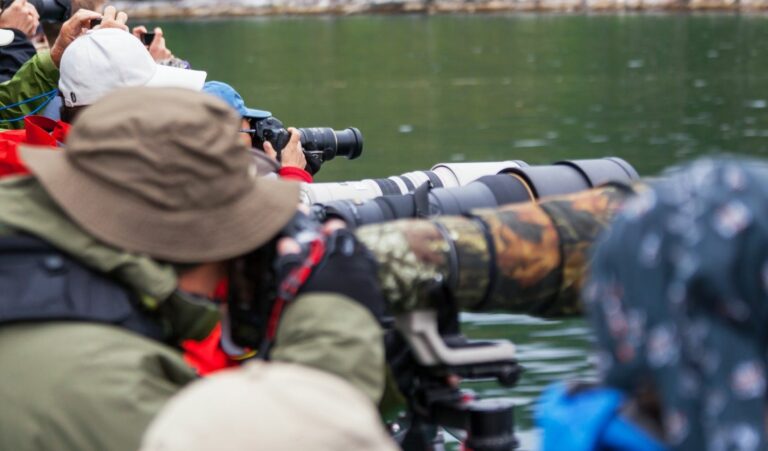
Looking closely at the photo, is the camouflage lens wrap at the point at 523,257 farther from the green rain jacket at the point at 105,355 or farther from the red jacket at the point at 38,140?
the red jacket at the point at 38,140

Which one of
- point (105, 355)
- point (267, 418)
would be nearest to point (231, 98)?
point (105, 355)

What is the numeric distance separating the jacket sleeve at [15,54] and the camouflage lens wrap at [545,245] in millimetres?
3345

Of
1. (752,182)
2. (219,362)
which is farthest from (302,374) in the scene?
(219,362)

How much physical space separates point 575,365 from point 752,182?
4.62 m

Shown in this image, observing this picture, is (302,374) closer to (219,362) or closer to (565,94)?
(219,362)

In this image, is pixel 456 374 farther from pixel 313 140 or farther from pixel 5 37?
pixel 5 37

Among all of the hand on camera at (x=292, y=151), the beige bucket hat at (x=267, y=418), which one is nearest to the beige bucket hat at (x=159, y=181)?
the beige bucket hat at (x=267, y=418)

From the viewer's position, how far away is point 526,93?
65.0 feet

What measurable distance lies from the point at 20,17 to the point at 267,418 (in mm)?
4192

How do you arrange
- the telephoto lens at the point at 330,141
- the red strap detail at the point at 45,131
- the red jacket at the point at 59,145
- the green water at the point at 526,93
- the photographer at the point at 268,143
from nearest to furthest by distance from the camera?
the red jacket at the point at 59,145, the red strap detail at the point at 45,131, the photographer at the point at 268,143, the telephoto lens at the point at 330,141, the green water at the point at 526,93

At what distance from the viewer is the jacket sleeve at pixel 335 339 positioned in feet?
Answer: 6.37

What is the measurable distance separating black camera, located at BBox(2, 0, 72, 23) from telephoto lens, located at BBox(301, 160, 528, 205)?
2775mm

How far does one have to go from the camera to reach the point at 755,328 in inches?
56.2

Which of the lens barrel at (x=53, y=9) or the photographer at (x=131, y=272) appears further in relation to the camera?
the lens barrel at (x=53, y=9)
